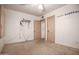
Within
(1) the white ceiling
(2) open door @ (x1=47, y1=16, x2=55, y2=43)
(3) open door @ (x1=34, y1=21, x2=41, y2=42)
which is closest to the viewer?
(1) the white ceiling

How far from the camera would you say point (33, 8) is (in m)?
1.68

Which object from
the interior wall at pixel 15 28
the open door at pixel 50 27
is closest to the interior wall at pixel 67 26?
the open door at pixel 50 27

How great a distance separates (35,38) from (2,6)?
1.02 metres

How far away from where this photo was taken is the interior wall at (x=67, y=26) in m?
1.69

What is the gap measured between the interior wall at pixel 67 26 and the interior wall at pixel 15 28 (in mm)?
654

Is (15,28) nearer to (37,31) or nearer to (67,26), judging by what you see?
(37,31)

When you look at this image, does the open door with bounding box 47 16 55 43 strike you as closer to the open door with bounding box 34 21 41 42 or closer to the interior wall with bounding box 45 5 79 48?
the interior wall with bounding box 45 5 79 48

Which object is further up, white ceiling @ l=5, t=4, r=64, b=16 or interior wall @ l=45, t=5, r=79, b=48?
white ceiling @ l=5, t=4, r=64, b=16

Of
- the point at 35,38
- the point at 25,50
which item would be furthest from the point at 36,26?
the point at 25,50

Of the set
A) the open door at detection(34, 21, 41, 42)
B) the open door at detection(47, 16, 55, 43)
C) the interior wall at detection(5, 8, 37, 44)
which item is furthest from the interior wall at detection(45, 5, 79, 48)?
A: the interior wall at detection(5, 8, 37, 44)

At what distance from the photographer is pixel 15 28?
5.62 ft

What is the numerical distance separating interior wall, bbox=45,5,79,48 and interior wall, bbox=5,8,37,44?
25.7 inches

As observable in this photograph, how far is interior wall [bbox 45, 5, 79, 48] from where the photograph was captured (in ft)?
5.56

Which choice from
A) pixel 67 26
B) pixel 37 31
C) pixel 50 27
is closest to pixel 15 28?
pixel 37 31
